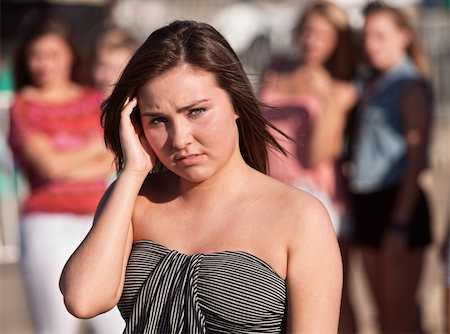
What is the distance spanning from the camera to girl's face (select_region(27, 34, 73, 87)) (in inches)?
225

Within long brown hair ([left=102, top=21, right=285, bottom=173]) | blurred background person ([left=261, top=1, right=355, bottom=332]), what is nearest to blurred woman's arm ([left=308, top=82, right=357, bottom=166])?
blurred background person ([left=261, top=1, right=355, bottom=332])

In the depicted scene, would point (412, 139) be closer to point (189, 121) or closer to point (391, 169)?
point (391, 169)

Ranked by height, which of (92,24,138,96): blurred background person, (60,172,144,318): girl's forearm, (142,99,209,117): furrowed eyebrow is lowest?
(60,172,144,318): girl's forearm

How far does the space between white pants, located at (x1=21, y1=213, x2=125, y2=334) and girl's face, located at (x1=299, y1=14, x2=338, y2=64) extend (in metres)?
1.54

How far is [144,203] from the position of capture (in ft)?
9.55

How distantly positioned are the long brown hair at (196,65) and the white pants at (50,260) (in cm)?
258

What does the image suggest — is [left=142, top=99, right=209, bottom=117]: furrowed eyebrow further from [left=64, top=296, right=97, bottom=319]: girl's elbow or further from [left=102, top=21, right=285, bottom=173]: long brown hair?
[left=64, top=296, right=97, bottom=319]: girl's elbow

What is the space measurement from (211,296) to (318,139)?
11.3 feet

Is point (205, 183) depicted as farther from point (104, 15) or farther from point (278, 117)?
point (104, 15)

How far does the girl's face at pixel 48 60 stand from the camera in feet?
18.8

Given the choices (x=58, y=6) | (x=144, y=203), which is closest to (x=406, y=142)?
(x=144, y=203)

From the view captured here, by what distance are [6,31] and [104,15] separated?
6.06 ft

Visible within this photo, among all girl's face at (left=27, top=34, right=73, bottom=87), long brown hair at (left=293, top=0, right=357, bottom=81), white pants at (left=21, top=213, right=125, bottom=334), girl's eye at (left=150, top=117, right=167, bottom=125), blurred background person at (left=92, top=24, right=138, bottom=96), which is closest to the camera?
girl's eye at (left=150, top=117, right=167, bottom=125)

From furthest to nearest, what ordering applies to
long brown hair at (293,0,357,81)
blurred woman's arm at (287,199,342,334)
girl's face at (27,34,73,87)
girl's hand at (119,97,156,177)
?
long brown hair at (293,0,357,81), girl's face at (27,34,73,87), girl's hand at (119,97,156,177), blurred woman's arm at (287,199,342,334)
